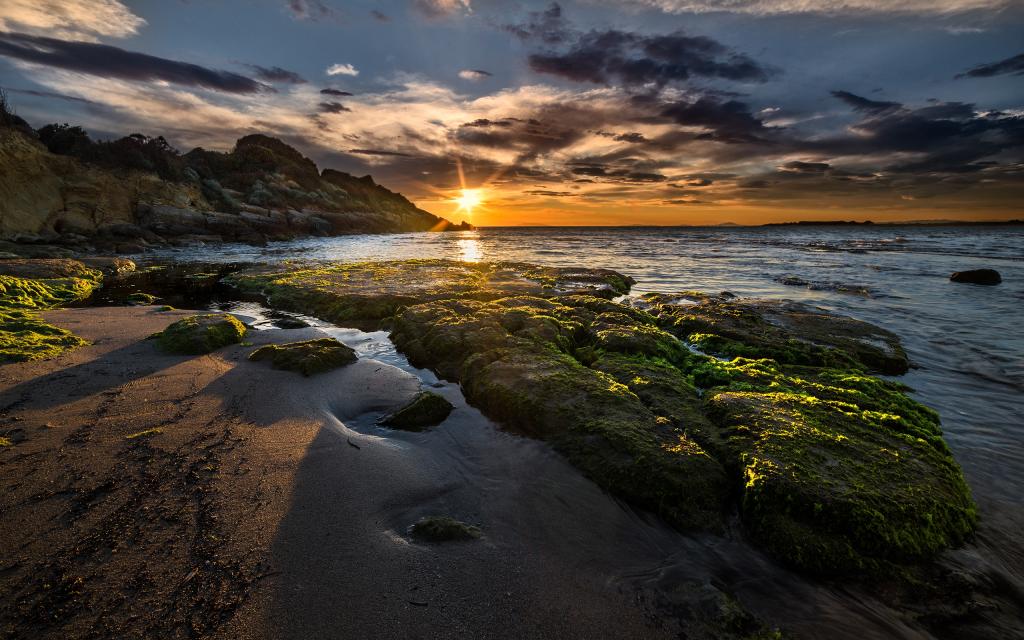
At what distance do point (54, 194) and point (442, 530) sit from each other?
1928 inches

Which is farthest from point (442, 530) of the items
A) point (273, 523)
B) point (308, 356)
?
point (308, 356)

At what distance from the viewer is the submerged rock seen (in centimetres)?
423

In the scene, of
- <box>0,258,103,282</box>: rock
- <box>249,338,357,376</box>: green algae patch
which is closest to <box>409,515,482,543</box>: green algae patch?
<box>249,338,357,376</box>: green algae patch

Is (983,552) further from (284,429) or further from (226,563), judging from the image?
(284,429)

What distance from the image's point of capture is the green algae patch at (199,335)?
844 centimetres

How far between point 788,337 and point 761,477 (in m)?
7.59

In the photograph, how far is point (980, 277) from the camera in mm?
21922

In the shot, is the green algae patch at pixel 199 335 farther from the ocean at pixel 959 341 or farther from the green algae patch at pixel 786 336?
the green algae patch at pixel 786 336

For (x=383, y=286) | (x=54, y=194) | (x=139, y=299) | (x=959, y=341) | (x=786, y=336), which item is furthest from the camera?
(x=54, y=194)

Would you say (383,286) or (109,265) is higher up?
(109,265)

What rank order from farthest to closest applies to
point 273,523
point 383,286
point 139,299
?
1. point 383,286
2. point 139,299
3. point 273,523

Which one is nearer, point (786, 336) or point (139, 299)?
point (786, 336)

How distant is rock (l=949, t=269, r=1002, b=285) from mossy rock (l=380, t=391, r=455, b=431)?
1208 inches

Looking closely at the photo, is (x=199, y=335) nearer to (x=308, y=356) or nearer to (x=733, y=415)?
(x=308, y=356)
